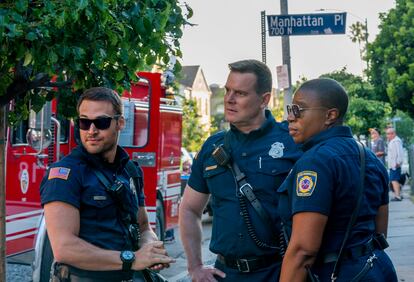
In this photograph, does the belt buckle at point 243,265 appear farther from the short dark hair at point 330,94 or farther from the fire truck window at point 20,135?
the fire truck window at point 20,135

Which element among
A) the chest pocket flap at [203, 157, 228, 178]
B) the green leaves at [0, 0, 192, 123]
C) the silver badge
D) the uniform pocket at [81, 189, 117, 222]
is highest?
the green leaves at [0, 0, 192, 123]

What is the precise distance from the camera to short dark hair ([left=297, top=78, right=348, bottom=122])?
3.75 metres

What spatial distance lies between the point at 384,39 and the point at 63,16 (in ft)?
81.3

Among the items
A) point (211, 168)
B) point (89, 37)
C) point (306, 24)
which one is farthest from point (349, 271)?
point (306, 24)

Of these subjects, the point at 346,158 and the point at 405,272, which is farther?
the point at 405,272

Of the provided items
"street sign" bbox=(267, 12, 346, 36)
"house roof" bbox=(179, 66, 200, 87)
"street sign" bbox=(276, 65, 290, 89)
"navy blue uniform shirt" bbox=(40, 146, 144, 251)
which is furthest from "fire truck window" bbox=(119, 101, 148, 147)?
"house roof" bbox=(179, 66, 200, 87)

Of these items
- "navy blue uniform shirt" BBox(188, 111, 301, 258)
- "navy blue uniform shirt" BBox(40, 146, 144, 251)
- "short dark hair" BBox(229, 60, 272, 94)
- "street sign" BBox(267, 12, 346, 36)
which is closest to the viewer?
"navy blue uniform shirt" BBox(40, 146, 144, 251)

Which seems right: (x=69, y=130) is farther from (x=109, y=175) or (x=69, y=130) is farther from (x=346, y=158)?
(x=346, y=158)

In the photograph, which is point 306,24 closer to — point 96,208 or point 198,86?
point 96,208

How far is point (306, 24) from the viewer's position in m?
11.9

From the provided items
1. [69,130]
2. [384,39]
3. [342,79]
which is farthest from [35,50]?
[342,79]

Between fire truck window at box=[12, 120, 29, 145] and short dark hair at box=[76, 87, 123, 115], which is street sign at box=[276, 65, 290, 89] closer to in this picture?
fire truck window at box=[12, 120, 29, 145]

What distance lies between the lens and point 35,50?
4.66m

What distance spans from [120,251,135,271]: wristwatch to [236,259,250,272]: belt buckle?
670 millimetres
